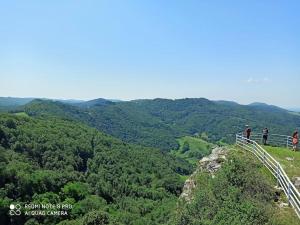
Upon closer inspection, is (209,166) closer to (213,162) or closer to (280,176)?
(213,162)

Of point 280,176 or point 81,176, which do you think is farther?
point 81,176

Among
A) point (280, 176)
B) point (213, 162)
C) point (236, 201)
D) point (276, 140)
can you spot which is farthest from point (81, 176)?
point (236, 201)

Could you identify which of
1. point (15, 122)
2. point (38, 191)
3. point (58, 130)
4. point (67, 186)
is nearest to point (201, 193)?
point (38, 191)

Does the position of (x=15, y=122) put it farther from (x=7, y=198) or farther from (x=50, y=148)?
(x=7, y=198)

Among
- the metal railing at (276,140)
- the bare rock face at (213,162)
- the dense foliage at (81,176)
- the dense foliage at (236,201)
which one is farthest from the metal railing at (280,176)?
the dense foliage at (81,176)

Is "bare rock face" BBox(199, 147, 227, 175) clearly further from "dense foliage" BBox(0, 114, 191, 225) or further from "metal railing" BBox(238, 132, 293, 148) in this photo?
"dense foliage" BBox(0, 114, 191, 225)

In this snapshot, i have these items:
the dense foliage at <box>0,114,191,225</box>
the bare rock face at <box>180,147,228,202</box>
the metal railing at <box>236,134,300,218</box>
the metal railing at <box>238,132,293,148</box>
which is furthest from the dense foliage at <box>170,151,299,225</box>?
the dense foliage at <box>0,114,191,225</box>
